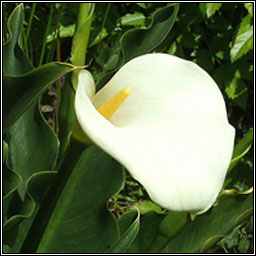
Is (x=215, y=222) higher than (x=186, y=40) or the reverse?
the reverse

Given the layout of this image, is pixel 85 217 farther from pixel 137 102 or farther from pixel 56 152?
pixel 137 102

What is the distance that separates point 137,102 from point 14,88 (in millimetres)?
168

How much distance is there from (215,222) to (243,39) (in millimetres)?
574

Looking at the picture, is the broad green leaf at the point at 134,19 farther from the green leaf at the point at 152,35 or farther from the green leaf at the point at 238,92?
the green leaf at the point at 152,35

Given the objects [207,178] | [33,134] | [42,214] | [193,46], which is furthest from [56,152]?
[193,46]

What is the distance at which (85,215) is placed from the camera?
834 millimetres

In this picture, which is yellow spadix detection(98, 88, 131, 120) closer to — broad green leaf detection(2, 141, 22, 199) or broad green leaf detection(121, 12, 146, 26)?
broad green leaf detection(2, 141, 22, 199)

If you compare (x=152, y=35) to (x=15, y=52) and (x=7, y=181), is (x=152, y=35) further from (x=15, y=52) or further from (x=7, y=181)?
(x=7, y=181)

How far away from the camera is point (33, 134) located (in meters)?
0.88

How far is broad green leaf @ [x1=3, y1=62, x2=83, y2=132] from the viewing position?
A: 2.01 feet

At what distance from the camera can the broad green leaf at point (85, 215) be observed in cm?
83

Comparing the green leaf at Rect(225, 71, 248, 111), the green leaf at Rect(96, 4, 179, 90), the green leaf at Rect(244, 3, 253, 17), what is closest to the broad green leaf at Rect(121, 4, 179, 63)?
the green leaf at Rect(96, 4, 179, 90)

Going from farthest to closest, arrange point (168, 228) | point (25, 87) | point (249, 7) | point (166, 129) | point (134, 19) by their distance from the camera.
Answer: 1. point (134, 19)
2. point (249, 7)
3. point (168, 228)
4. point (25, 87)
5. point (166, 129)

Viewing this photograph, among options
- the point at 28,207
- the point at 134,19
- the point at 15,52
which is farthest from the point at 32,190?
the point at 134,19
